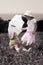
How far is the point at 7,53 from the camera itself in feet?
4.95

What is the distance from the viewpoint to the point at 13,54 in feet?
4.87

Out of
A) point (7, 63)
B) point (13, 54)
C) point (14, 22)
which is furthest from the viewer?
point (14, 22)

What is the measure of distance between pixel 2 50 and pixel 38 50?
0.26 meters

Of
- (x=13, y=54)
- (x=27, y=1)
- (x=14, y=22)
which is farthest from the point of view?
(x=27, y=1)

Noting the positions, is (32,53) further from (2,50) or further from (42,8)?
(42,8)

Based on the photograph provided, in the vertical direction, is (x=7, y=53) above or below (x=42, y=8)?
below

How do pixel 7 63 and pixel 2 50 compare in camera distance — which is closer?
pixel 7 63

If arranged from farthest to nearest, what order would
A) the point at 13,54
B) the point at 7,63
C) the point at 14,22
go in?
the point at 14,22 < the point at 13,54 < the point at 7,63

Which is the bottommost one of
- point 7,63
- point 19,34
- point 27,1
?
point 7,63

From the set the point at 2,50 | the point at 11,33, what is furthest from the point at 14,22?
the point at 2,50

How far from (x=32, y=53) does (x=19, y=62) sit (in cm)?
14

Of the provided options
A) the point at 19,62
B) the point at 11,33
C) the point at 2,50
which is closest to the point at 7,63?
the point at 19,62

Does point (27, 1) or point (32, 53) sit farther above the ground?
point (27, 1)

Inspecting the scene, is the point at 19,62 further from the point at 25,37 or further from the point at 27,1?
the point at 27,1
